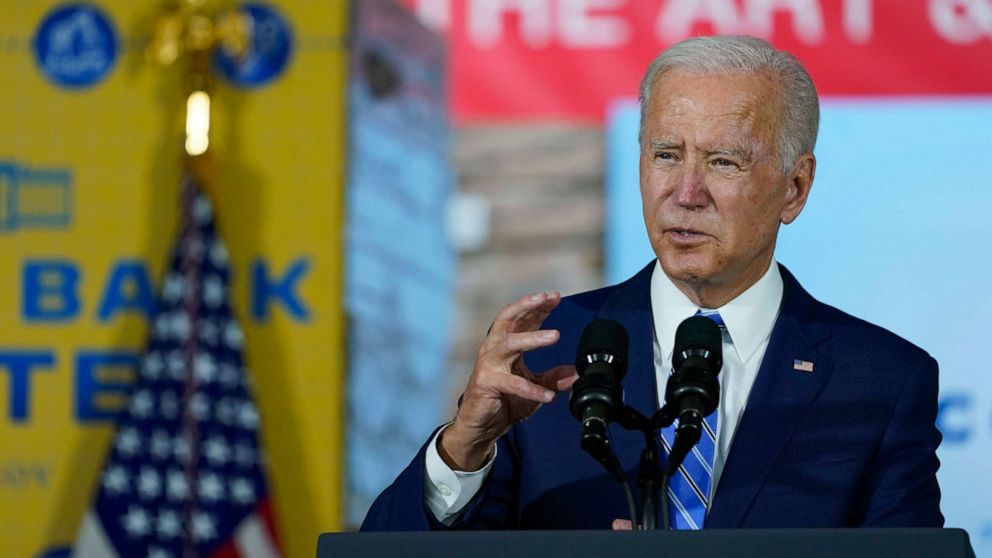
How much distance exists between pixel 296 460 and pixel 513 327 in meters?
2.48

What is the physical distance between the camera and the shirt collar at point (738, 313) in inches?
87.0

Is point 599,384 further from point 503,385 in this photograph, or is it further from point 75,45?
point 75,45

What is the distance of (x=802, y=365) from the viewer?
7.09 ft

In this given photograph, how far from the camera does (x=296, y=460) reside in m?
4.20

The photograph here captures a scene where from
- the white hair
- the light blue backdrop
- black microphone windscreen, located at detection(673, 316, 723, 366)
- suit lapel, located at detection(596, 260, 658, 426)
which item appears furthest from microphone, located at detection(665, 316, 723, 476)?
the light blue backdrop

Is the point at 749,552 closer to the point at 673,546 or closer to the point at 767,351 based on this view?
the point at 673,546

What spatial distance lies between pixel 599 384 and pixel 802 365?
0.59 m

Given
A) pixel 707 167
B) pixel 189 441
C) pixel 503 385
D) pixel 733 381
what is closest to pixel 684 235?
pixel 707 167

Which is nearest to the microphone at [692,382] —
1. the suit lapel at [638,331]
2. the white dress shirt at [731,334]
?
the suit lapel at [638,331]

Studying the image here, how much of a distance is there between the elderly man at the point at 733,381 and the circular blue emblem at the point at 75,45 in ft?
8.18

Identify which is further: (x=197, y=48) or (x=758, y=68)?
(x=197, y=48)

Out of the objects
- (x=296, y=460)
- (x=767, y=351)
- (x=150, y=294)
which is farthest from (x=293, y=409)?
(x=767, y=351)

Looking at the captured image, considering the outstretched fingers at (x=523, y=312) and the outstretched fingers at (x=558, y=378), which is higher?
the outstretched fingers at (x=523, y=312)

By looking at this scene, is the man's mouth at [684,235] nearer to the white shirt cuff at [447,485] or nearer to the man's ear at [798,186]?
the man's ear at [798,186]
